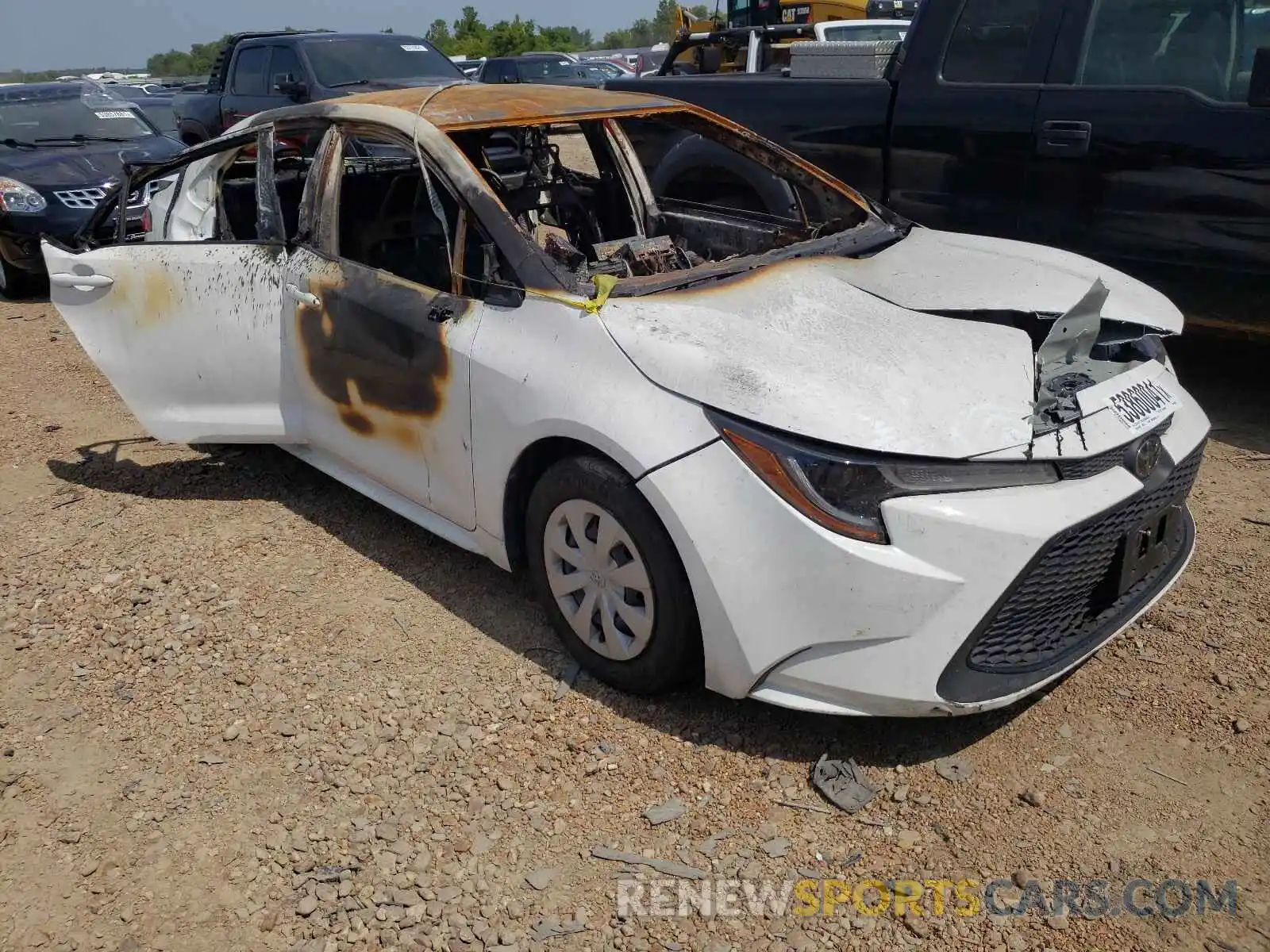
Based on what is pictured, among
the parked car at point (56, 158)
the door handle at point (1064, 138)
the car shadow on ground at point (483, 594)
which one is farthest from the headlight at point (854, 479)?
the parked car at point (56, 158)

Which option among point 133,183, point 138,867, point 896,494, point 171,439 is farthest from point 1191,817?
point 133,183

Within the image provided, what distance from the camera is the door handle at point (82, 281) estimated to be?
426 cm

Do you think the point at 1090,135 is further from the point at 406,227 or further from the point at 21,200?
the point at 21,200

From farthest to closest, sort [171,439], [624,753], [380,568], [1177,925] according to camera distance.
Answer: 1. [171,439]
2. [380,568]
3. [624,753]
4. [1177,925]

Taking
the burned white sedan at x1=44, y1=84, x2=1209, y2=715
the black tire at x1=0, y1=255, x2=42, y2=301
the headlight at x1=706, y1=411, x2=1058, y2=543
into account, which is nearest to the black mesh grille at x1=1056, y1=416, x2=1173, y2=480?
the burned white sedan at x1=44, y1=84, x2=1209, y2=715

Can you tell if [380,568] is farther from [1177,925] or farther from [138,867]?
[1177,925]

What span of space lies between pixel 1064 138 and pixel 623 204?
76.7 inches

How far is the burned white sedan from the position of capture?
2.40 metres

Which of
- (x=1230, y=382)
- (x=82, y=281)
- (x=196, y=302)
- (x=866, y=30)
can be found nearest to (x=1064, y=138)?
(x=1230, y=382)

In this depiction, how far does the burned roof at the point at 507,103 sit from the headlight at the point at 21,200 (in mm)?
5019

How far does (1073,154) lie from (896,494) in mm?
2931

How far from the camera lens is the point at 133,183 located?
451cm

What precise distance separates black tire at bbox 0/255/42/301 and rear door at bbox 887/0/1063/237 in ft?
21.4

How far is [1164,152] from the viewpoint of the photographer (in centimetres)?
434
